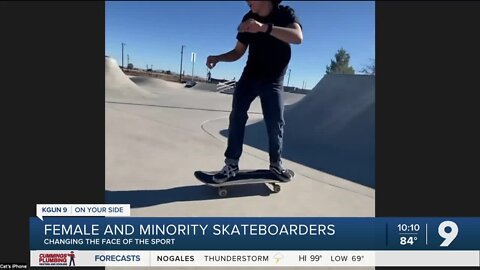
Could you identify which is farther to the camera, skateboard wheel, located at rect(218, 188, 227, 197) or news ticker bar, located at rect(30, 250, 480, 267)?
skateboard wheel, located at rect(218, 188, 227, 197)

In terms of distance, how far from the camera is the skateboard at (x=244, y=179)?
2.81m

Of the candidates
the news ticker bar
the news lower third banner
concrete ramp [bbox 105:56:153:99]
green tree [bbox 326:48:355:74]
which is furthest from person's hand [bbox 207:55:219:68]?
green tree [bbox 326:48:355:74]

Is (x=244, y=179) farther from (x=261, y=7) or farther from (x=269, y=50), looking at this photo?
(x=261, y=7)

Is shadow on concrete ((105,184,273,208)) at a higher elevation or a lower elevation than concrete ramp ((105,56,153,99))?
lower

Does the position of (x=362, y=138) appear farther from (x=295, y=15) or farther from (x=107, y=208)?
(x=107, y=208)

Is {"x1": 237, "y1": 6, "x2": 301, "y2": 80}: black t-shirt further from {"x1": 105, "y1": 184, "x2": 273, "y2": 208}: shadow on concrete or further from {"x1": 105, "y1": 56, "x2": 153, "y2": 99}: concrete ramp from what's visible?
{"x1": 105, "y1": 56, "x2": 153, "y2": 99}: concrete ramp

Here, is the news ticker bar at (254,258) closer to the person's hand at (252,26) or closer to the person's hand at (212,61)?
the person's hand at (252,26)

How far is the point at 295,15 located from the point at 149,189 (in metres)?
2.22

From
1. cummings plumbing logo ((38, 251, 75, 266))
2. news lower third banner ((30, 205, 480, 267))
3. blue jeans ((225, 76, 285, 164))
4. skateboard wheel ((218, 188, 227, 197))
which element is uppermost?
blue jeans ((225, 76, 285, 164))

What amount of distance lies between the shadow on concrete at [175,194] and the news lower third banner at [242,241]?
436 millimetres

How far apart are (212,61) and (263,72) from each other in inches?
22.9


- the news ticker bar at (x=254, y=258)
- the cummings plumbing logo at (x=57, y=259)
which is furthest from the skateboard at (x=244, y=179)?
the cummings plumbing logo at (x=57, y=259)

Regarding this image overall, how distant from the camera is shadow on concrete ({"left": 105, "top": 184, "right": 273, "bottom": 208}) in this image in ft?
8.63

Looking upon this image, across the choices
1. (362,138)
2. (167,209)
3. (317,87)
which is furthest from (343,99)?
(167,209)
